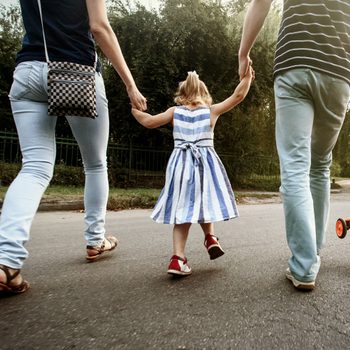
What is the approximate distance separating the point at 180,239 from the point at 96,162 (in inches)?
31.1

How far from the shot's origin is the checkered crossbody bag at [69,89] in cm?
200

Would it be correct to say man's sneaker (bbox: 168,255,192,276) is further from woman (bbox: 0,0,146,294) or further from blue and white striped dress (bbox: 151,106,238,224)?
woman (bbox: 0,0,146,294)

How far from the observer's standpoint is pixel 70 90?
201cm

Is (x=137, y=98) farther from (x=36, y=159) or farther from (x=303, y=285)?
(x=303, y=285)

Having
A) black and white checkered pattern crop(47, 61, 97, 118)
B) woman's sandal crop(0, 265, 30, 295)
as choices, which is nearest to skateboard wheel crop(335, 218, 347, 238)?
black and white checkered pattern crop(47, 61, 97, 118)

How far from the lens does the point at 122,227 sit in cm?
473

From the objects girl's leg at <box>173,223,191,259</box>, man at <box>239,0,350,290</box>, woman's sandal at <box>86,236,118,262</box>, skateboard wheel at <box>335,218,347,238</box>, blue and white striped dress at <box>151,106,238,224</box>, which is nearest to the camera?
man at <box>239,0,350,290</box>

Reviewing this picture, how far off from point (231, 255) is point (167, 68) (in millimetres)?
9742

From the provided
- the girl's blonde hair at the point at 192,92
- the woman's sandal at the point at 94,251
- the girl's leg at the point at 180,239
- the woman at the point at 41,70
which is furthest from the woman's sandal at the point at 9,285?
the girl's blonde hair at the point at 192,92

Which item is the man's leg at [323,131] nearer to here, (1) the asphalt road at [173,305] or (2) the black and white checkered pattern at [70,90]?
(1) the asphalt road at [173,305]

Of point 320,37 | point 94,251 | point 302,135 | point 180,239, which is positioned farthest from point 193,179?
point 320,37

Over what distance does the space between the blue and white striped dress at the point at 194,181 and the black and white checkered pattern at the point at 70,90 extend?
750 mm

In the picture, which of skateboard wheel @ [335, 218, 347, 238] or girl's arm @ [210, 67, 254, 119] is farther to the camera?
skateboard wheel @ [335, 218, 347, 238]

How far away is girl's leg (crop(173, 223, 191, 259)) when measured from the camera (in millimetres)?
2322
